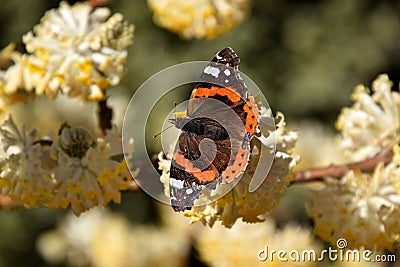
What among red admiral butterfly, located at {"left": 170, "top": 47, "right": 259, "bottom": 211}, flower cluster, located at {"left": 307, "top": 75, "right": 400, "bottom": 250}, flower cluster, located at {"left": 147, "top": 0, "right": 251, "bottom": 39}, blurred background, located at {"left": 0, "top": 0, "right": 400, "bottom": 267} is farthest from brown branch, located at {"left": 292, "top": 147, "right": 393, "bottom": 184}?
blurred background, located at {"left": 0, "top": 0, "right": 400, "bottom": 267}

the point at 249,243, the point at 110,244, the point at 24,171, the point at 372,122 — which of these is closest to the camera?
the point at 24,171

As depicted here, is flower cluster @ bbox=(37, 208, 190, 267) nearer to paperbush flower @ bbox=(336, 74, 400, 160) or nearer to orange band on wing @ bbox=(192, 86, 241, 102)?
paperbush flower @ bbox=(336, 74, 400, 160)

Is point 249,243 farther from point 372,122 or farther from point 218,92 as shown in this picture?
point 218,92

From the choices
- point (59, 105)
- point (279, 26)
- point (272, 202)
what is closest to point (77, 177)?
point (272, 202)

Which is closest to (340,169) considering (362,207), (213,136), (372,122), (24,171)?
(362,207)

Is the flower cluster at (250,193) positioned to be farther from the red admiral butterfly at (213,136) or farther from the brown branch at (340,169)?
the brown branch at (340,169)

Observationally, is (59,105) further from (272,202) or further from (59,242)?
(272,202)

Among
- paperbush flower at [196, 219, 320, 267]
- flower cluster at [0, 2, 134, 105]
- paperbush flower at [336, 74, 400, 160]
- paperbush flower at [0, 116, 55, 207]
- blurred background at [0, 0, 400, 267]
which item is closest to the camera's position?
paperbush flower at [0, 116, 55, 207]
